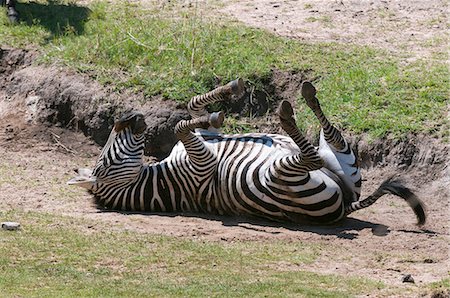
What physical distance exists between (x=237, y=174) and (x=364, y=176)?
1.98 meters

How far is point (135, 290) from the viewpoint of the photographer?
7.20 meters

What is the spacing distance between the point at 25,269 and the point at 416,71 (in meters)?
6.52

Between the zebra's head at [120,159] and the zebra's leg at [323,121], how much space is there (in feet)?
6.40

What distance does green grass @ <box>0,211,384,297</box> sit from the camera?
7.22 m

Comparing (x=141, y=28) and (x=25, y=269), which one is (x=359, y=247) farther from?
(x=141, y=28)

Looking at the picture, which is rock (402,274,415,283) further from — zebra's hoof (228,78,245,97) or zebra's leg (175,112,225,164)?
zebra's hoof (228,78,245,97)

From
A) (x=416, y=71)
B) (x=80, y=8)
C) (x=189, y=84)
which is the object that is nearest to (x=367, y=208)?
(x=416, y=71)

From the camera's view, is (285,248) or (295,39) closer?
(285,248)

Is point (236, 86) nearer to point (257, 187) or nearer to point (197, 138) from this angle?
point (197, 138)

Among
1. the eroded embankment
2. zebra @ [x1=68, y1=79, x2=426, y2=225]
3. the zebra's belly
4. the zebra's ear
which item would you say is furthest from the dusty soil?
the zebra's ear

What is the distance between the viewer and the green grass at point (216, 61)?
11.9 metres

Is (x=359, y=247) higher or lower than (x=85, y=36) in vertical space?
lower

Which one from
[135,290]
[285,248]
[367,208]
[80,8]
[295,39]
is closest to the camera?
[135,290]

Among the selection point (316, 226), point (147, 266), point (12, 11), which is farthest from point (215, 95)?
point (12, 11)
